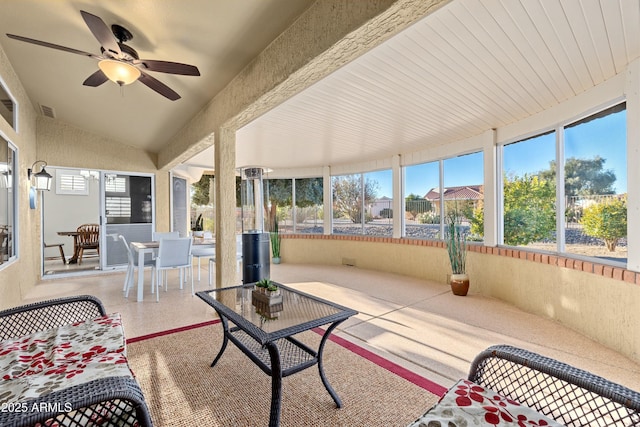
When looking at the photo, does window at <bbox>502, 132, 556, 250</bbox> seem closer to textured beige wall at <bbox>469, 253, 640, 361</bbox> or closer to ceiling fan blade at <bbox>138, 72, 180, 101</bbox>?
textured beige wall at <bbox>469, 253, 640, 361</bbox>

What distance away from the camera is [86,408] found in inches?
39.6

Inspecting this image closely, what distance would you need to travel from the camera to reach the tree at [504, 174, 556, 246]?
11.0 feet

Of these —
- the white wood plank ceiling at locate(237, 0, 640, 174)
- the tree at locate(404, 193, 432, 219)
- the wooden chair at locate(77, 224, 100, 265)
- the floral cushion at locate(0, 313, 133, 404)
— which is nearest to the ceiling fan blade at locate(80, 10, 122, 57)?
the white wood plank ceiling at locate(237, 0, 640, 174)

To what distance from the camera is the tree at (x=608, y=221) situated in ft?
8.26

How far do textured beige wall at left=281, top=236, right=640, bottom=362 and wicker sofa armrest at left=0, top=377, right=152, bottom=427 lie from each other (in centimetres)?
341

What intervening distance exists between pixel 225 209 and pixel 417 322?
8.07 feet

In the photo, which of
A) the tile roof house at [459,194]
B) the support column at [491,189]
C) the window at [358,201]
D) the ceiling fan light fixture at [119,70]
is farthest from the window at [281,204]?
the ceiling fan light fixture at [119,70]

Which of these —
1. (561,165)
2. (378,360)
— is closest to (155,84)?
(378,360)

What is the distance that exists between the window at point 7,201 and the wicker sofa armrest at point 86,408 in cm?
318

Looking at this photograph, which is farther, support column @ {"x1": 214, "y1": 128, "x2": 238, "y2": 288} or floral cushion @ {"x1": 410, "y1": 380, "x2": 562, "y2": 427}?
support column @ {"x1": 214, "y1": 128, "x2": 238, "y2": 288}

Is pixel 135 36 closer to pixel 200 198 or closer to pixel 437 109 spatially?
pixel 437 109

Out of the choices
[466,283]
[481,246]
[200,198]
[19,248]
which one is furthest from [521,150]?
[200,198]

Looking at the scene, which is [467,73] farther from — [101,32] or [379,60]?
[101,32]

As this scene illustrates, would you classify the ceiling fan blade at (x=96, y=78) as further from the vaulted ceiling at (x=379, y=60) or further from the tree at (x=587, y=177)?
the tree at (x=587, y=177)
